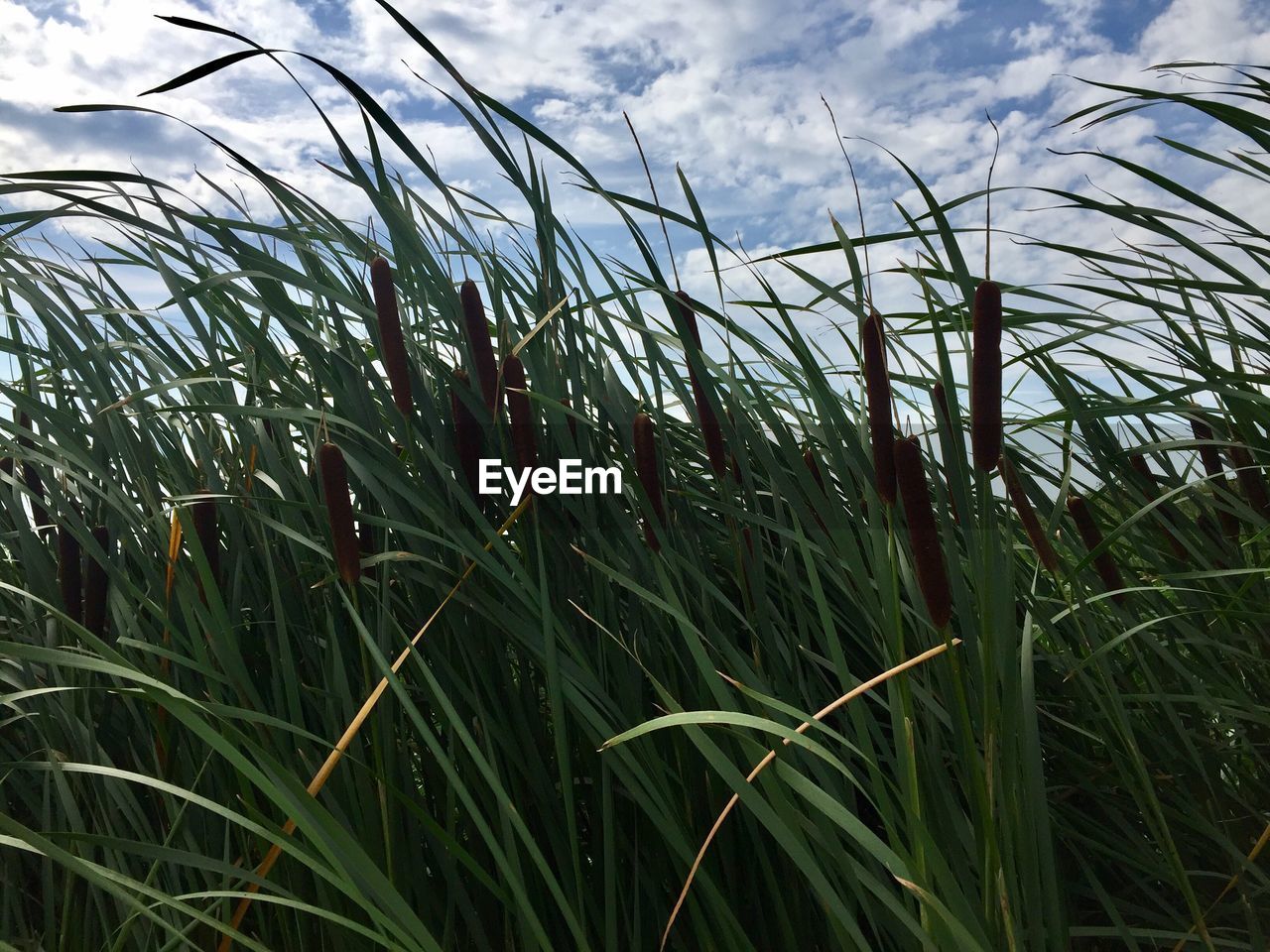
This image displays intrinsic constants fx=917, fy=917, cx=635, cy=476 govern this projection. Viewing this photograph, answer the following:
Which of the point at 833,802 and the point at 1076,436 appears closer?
the point at 833,802

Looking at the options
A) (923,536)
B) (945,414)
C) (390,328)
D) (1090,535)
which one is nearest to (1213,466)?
(1090,535)

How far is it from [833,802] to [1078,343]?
1460mm

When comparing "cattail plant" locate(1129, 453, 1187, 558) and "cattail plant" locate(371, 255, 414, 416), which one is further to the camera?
"cattail plant" locate(1129, 453, 1187, 558)

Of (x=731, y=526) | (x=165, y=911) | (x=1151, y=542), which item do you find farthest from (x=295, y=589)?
(x=1151, y=542)

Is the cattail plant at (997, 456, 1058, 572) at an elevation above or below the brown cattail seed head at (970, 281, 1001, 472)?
below

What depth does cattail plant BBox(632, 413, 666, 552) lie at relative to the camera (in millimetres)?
1207

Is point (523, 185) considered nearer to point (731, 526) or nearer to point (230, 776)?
point (731, 526)

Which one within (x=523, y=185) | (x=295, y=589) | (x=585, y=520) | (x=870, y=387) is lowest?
(x=295, y=589)

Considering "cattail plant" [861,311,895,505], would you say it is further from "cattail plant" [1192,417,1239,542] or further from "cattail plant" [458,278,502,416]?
"cattail plant" [1192,417,1239,542]

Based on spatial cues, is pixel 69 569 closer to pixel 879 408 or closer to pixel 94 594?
pixel 94 594

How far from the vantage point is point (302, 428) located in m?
1.60

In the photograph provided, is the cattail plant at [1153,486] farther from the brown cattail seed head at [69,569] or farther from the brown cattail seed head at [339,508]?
the brown cattail seed head at [69,569]

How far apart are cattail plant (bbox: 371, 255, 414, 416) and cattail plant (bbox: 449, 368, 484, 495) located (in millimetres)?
135

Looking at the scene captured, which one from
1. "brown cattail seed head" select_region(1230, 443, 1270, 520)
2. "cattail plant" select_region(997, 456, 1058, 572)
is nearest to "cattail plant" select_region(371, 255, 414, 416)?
"cattail plant" select_region(997, 456, 1058, 572)
